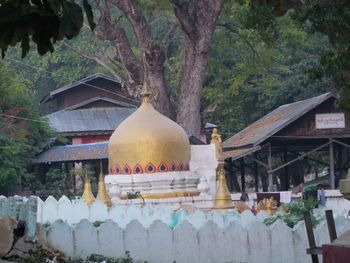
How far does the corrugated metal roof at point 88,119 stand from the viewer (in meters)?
41.5

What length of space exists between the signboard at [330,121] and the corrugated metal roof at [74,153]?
8.39 metres

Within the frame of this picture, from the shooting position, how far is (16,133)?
1286 inches

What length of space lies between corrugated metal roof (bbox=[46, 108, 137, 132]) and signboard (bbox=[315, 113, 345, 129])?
38.6ft

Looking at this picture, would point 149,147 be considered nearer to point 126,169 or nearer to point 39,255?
point 126,169

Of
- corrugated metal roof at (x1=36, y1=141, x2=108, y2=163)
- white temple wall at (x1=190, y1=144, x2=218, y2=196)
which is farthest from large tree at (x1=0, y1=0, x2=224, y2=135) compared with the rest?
corrugated metal roof at (x1=36, y1=141, x2=108, y2=163)

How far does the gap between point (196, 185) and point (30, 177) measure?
15.3 m

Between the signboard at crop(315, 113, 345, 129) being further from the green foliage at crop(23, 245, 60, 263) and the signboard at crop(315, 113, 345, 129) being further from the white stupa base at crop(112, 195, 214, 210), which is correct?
the green foliage at crop(23, 245, 60, 263)

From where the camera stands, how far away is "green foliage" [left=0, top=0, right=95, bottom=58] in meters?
5.30

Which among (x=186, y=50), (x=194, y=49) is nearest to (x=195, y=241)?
(x=194, y=49)

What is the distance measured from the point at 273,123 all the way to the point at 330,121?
217 cm

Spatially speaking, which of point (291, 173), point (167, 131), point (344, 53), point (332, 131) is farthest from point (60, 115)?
point (344, 53)

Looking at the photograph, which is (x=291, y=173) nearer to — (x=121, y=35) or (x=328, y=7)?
(x=121, y=35)

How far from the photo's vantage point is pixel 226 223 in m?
14.6

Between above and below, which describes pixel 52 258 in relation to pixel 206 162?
below
